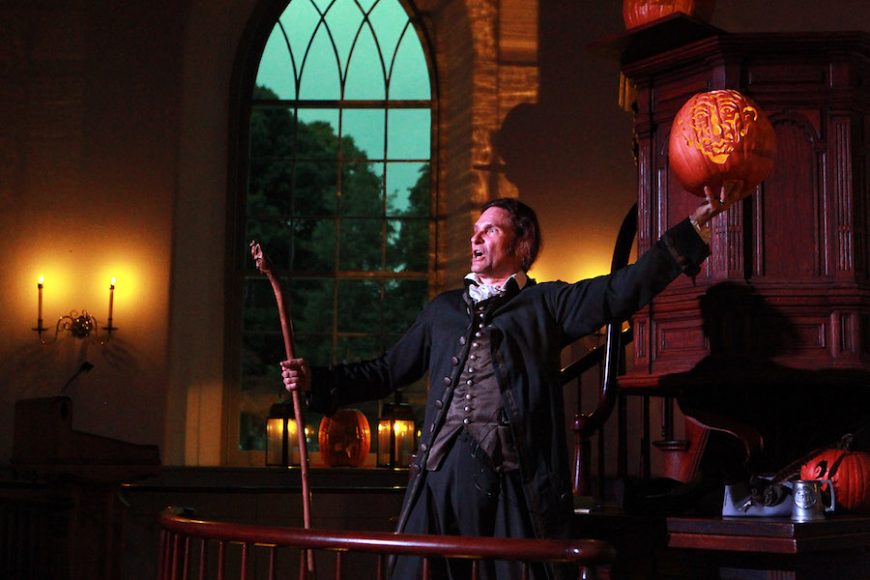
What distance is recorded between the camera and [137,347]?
27.8ft

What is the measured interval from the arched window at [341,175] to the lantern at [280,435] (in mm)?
706

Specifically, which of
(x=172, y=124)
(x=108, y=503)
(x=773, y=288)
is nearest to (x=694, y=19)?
(x=773, y=288)

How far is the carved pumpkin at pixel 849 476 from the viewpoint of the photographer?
4113mm

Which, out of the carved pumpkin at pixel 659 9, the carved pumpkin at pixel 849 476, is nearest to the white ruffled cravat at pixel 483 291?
the carved pumpkin at pixel 849 476

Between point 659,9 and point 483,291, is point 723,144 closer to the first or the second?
point 483,291

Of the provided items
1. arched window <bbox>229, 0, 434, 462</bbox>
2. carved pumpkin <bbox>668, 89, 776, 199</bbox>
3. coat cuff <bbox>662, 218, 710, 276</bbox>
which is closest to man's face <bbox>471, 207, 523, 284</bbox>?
coat cuff <bbox>662, 218, 710, 276</bbox>

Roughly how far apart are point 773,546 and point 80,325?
592 cm

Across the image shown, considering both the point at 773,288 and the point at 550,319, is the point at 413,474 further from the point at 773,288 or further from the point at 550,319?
the point at 773,288

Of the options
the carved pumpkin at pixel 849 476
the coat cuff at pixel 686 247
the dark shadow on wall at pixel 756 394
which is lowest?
the carved pumpkin at pixel 849 476

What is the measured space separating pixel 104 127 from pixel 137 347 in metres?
1.60

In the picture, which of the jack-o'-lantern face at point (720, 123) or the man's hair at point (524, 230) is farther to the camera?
the jack-o'-lantern face at point (720, 123)

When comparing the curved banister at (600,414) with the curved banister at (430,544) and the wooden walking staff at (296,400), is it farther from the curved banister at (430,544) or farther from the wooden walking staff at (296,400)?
the curved banister at (430,544)

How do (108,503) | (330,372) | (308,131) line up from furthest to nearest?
(308,131), (108,503), (330,372)

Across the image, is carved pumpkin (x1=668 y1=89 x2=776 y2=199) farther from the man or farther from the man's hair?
the man's hair
